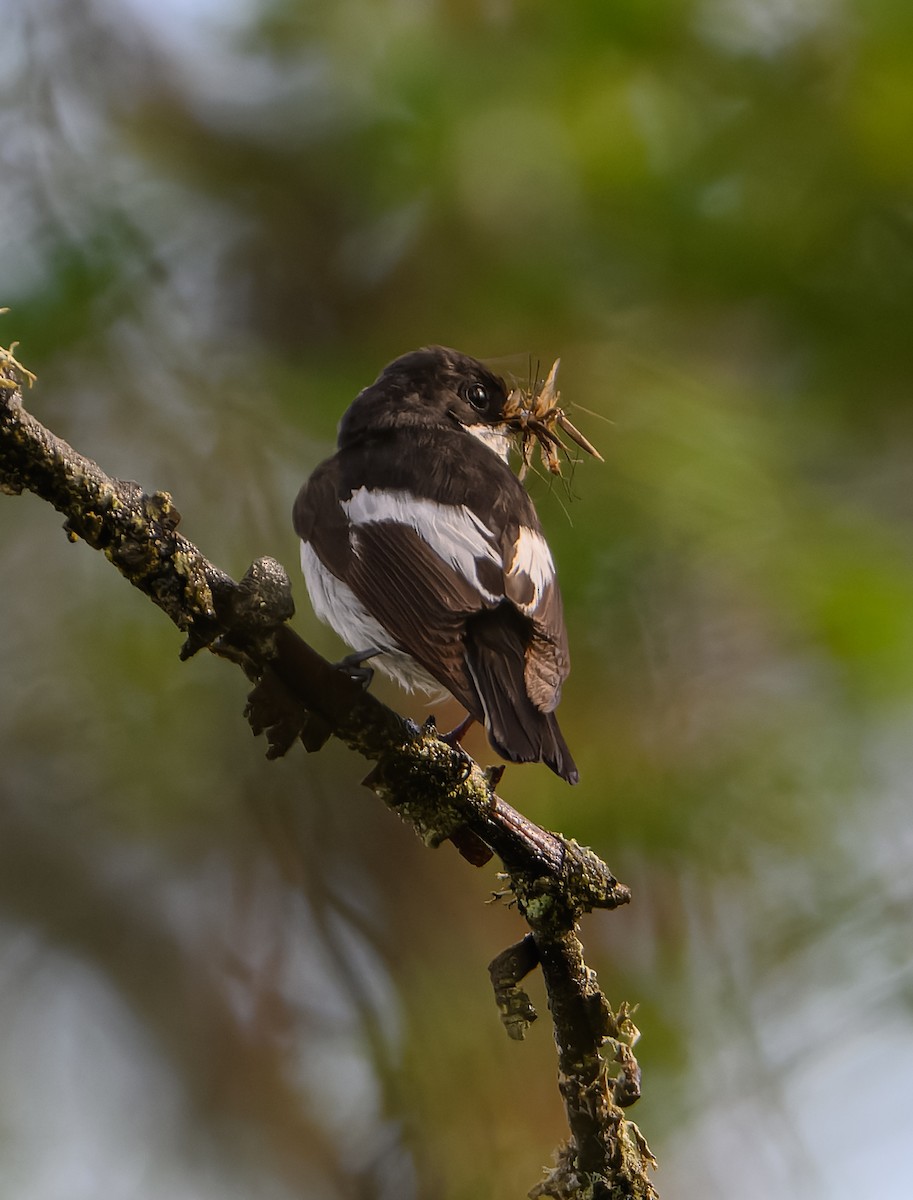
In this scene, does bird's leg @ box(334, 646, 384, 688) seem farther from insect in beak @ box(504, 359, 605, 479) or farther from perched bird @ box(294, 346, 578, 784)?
insect in beak @ box(504, 359, 605, 479)

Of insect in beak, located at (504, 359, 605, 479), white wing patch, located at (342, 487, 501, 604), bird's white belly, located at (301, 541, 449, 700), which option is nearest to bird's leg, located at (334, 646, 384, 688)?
bird's white belly, located at (301, 541, 449, 700)

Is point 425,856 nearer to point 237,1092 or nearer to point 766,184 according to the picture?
point 237,1092

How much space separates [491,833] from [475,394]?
1.70 m

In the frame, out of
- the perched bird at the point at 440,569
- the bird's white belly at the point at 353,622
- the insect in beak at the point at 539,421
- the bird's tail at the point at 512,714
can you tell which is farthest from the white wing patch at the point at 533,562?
the insect in beak at the point at 539,421

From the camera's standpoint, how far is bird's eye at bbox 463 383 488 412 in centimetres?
337

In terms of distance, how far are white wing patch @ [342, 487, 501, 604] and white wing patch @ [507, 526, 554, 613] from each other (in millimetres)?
50

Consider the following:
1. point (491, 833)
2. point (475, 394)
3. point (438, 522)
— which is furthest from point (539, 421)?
point (491, 833)

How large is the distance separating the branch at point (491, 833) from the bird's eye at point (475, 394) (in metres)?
1.49

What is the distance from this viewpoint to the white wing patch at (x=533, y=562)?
2.53 metres

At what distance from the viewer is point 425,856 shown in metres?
4.24

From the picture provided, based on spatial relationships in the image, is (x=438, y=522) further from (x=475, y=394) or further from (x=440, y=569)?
(x=475, y=394)

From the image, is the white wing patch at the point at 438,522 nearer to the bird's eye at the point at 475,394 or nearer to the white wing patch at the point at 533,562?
the white wing patch at the point at 533,562

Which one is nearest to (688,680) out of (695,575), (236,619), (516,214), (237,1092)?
(695,575)

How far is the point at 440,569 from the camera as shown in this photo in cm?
246
